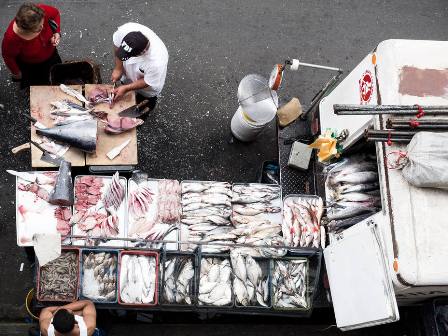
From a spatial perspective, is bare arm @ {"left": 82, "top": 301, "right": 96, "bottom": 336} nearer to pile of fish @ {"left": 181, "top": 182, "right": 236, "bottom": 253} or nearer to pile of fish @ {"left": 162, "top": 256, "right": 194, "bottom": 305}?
pile of fish @ {"left": 162, "top": 256, "right": 194, "bottom": 305}

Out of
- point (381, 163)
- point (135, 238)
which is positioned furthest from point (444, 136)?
point (135, 238)

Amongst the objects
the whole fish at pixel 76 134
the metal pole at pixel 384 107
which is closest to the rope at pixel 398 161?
the metal pole at pixel 384 107

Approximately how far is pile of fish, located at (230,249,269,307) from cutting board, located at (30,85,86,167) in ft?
6.17

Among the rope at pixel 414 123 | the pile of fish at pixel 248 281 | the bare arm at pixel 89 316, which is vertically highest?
the rope at pixel 414 123

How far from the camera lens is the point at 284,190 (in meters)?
5.95

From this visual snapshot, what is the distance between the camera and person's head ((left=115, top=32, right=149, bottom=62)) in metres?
5.06

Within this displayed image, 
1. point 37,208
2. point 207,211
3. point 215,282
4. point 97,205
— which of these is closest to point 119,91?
point 97,205

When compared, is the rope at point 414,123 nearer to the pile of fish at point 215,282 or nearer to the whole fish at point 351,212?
the whole fish at point 351,212

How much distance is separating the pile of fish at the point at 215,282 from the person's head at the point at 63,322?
4.01 ft

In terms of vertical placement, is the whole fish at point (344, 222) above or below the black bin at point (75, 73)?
below

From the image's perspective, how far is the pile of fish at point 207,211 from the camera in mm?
5453

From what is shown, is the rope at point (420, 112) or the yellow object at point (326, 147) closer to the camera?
the rope at point (420, 112)

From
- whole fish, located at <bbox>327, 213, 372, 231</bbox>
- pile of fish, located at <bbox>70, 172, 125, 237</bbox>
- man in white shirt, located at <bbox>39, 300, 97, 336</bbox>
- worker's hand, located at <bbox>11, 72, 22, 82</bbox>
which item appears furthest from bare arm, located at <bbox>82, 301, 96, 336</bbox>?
worker's hand, located at <bbox>11, 72, 22, 82</bbox>

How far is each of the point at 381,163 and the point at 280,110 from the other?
1834mm
